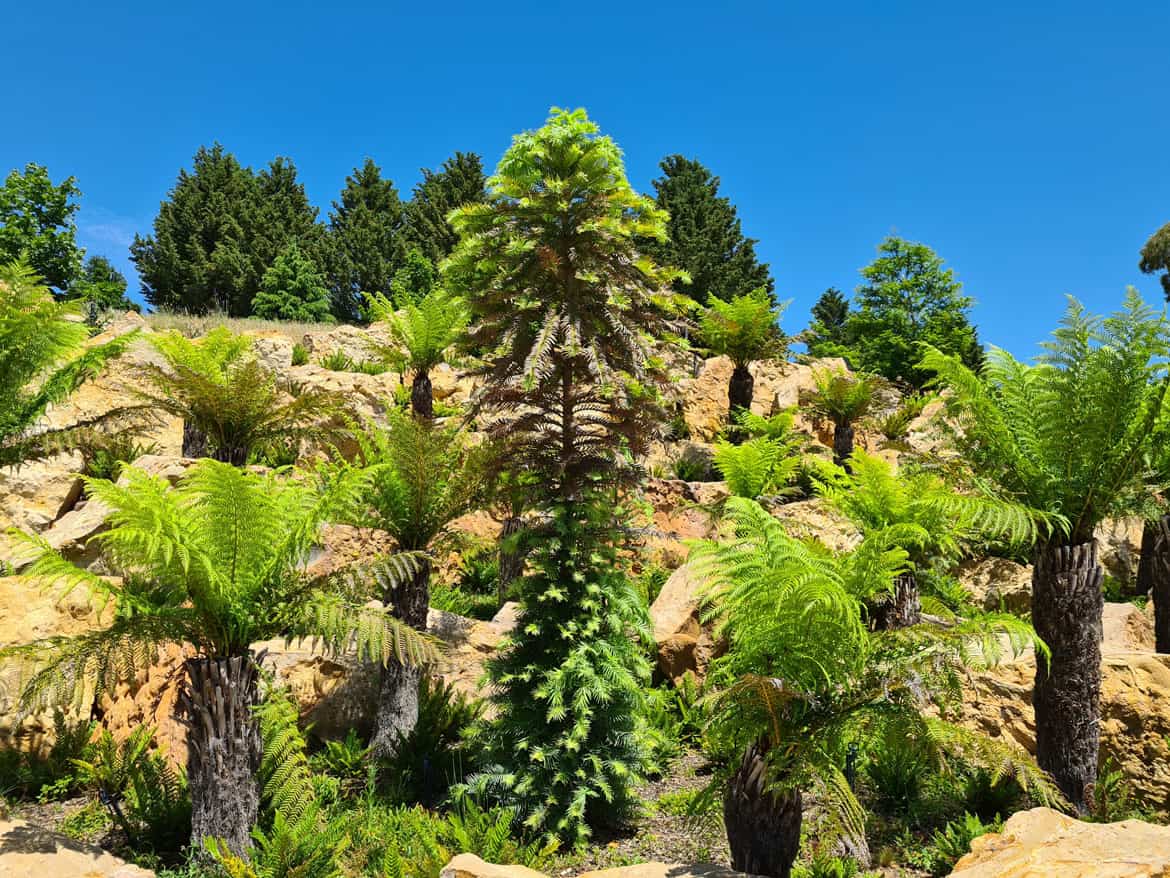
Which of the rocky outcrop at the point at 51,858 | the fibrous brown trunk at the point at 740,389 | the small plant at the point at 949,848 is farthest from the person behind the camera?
the fibrous brown trunk at the point at 740,389

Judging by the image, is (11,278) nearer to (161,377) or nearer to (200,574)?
(161,377)

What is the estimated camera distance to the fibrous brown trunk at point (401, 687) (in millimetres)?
6148

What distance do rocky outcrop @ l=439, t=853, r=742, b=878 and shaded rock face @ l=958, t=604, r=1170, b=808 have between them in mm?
2511

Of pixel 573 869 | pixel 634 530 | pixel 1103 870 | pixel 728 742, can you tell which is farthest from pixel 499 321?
pixel 1103 870

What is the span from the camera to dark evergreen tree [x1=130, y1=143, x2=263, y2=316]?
31891 millimetres

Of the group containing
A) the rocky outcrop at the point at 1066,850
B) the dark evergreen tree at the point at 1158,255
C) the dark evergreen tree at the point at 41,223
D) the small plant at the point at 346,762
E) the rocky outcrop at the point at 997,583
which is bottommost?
the small plant at the point at 346,762

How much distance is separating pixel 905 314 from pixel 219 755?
26.3 meters

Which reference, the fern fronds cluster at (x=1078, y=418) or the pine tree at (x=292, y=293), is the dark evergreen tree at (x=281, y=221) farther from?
the fern fronds cluster at (x=1078, y=418)

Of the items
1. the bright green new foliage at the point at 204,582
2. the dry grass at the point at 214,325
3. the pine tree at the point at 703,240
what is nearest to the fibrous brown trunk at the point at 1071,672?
the bright green new foliage at the point at 204,582

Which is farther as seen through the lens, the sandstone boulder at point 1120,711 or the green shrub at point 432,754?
the green shrub at point 432,754

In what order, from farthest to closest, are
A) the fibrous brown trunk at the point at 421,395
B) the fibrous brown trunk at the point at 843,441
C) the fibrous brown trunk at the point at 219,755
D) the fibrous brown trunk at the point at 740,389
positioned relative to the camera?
1. the fibrous brown trunk at the point at 740,389
2. the fibrous brown trunk at the point at 843,441
3. the fibrous brown trunk at the point at 421,395
4. the fibrous brown trunk at the point at 219,755

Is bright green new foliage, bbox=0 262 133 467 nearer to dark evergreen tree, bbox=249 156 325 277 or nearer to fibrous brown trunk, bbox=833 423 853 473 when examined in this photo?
fibrous brown trunk, bbox=833 423 853 473

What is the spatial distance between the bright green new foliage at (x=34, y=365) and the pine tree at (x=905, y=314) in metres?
23.1

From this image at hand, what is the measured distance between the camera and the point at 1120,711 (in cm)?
562
